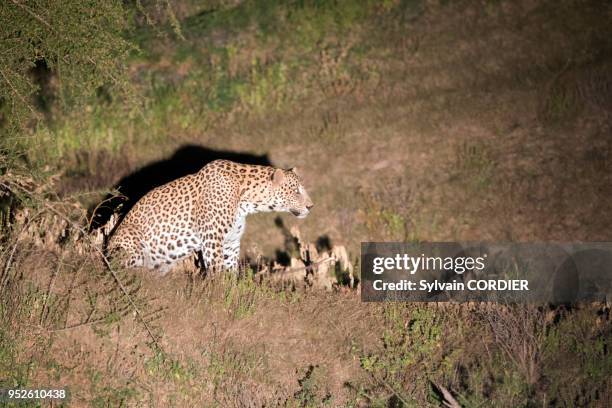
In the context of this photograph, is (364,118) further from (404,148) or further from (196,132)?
(196,132)

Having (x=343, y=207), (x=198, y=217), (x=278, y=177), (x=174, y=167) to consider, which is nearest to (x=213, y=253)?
(x=198, y=217)

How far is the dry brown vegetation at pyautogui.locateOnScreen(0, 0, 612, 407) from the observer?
1265 cm

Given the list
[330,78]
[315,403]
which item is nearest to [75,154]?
[330,78]

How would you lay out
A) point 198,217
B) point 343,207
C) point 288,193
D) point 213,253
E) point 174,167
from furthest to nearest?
1. point 174,167
2. point 343,207
3. point 288,193
4. point 198,217
5. point 213,253

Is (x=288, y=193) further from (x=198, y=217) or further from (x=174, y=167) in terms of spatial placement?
(x=174, y=167)

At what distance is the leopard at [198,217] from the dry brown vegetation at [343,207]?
2.08 feet

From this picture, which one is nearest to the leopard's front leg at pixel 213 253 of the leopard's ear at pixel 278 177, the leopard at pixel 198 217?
the leopard at pixel 198 217

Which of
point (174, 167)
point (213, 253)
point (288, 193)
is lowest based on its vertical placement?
point (213, 253)

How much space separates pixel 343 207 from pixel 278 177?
Result: 5367mm

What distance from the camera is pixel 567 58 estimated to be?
2364 centimetres

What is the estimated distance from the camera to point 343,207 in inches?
795

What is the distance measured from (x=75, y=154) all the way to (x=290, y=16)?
7016 mm

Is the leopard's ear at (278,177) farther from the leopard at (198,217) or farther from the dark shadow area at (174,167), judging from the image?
the dark shadow area at (174,167)

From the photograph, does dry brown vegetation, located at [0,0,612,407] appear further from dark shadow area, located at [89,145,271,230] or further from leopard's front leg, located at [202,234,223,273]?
leopard's front leg, located at [202,234,223,273]
